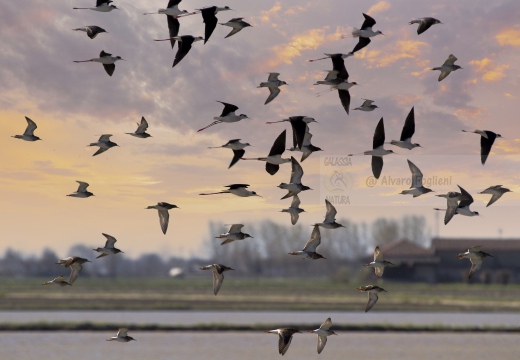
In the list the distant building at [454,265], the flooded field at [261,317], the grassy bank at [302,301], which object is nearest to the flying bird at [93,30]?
the flooded field at [261,317]

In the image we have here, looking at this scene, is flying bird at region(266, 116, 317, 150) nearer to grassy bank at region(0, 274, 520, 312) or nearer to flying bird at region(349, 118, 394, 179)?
flying bird at region(349, 118, 394, 179)

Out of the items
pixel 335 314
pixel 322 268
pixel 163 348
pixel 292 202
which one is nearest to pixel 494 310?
pixel 335 314

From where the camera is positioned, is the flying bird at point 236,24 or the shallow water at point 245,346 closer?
the flying bird at point 236,24

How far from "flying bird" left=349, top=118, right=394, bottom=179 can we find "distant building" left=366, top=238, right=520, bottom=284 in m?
85.0

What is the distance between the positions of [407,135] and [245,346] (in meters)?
27.5

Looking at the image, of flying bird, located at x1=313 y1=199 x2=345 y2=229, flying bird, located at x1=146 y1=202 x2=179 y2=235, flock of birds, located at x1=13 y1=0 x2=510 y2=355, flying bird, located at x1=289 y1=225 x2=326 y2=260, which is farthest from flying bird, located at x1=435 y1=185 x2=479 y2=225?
flying bird, located at x1=146 y1=202 x2=179 y2=235

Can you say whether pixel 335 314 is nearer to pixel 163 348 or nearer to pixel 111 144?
pixel 163 348

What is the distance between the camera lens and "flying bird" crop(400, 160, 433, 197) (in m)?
22.2

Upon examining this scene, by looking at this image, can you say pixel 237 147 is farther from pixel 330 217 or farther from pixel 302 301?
pixel 302 301

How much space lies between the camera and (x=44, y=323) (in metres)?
55.2

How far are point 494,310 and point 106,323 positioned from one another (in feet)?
104

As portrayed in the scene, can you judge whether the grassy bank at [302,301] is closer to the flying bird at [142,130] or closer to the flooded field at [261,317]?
the flooded field at [261,317]

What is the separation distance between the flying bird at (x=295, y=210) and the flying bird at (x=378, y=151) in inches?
85.7

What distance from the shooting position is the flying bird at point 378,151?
2180cm
